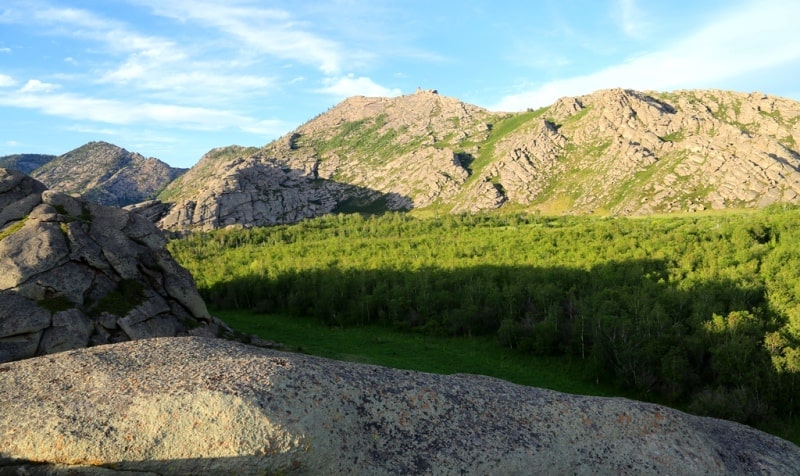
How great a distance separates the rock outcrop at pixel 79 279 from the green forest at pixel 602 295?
39.3 metres

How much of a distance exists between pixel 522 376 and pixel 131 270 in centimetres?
4093

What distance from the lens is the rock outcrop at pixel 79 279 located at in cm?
3020

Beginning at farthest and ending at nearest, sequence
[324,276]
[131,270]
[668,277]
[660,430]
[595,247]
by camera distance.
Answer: [595,247], [324,276], [668,277], [131,270], [660,430]

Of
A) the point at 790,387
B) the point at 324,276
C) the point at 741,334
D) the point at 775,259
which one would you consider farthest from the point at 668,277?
the point at 324,276

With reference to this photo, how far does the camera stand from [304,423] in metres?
12.1

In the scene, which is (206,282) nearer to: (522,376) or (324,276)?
(324,276)

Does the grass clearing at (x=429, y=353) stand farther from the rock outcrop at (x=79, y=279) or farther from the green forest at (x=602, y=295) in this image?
the rock outcrop at (x=79, y=279)

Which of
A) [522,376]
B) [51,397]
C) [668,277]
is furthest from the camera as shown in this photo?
[668,277]

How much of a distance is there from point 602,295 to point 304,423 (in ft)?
207

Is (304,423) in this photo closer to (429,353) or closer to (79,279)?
(79,279)

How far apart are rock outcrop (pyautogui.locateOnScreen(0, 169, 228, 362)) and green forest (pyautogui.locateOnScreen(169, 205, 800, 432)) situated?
129ft

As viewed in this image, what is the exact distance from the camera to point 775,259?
7981cm

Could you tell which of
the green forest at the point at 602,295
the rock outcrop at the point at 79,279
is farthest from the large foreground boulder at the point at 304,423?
the green forest at the point at 602,295

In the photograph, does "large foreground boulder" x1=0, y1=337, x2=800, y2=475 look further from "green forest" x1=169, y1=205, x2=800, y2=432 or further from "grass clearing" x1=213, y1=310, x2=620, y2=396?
"grass clearing" x1=213, y1=310, x2=620, y2=396
